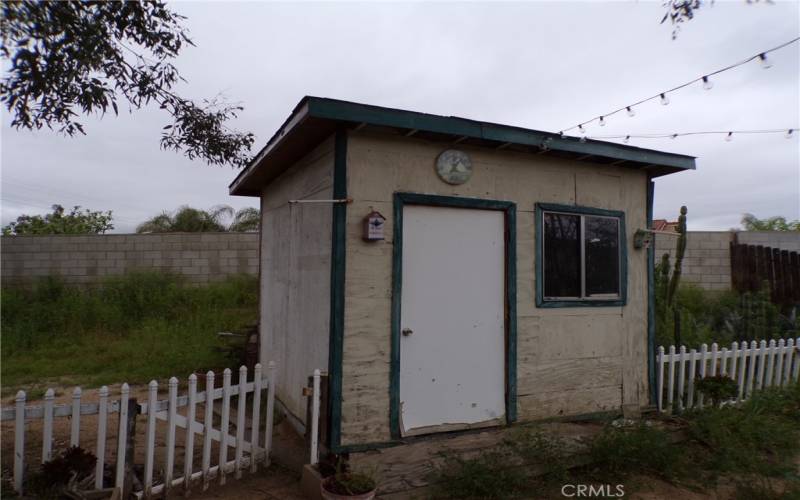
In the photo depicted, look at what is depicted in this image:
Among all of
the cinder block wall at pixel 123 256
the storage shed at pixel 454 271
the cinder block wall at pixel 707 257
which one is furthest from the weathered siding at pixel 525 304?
the cinder block wall at pixel 123 256

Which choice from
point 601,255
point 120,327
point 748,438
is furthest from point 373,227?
point 120,327

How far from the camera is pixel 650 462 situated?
436 centimetres

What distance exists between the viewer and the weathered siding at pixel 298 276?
14.5ft

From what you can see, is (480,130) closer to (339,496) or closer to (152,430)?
(339,496)

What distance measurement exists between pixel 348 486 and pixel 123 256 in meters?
9.67

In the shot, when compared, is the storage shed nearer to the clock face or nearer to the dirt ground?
the clock face

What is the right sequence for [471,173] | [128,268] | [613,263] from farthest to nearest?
1. [128,268]
2. [613,263]
3. [471,173]

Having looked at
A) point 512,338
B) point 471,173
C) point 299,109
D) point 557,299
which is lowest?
point 512,338

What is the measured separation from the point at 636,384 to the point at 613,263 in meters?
1.37

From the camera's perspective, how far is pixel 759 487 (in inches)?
155

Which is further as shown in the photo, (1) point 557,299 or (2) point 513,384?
(1) point 557,299

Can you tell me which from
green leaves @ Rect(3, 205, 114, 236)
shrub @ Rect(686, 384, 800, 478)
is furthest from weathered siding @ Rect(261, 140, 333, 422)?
green leaves @ Rect(3, 205, 114, 236)

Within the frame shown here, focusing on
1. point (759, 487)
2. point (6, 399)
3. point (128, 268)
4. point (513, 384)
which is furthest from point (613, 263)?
point (128, 268)

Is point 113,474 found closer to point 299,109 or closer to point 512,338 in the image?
point 299,109
